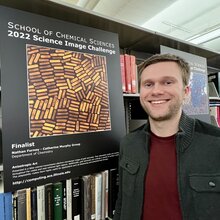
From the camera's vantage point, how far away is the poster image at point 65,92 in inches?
41.2

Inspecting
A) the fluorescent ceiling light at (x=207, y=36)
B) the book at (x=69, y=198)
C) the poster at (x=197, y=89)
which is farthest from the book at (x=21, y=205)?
the fluorescent ceiling light at (x=207, y=36)

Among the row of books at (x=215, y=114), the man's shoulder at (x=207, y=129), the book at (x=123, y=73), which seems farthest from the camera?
the row of books at (x=215, y=114)

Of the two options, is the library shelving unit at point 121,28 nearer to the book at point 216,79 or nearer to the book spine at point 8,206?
the book at point 216,79

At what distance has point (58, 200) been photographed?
3.57 ft

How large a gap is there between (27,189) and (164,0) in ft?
8.81

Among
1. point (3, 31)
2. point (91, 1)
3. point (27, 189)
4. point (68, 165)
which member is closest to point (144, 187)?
point (68, 165)

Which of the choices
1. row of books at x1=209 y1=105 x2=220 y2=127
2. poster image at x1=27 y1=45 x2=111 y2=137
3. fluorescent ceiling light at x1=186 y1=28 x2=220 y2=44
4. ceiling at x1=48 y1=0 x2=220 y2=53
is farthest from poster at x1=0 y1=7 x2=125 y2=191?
fluorescent ceiling light at x1=186 y1=28 x2=220 y2=44

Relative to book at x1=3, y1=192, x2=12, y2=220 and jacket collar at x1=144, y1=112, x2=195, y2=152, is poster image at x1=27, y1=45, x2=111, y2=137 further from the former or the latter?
jacket collar at x1=144, y1=112, x2=195, y2=152

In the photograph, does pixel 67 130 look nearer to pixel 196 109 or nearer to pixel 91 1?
pixel 196 109

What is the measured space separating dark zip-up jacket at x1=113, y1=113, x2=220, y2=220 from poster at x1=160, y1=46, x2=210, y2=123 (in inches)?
29.9

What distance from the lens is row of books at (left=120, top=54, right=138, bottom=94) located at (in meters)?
1.47

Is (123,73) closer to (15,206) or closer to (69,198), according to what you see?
(69,198)

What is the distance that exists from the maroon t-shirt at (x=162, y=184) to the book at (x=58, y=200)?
0.41 metres

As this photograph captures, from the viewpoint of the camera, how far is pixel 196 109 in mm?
1845
